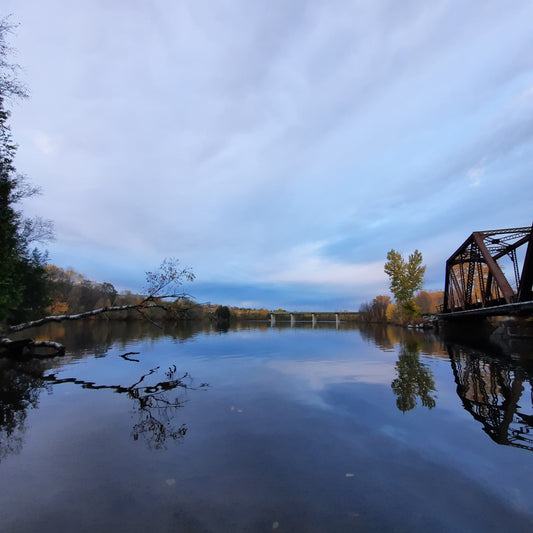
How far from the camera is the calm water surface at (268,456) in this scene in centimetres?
421

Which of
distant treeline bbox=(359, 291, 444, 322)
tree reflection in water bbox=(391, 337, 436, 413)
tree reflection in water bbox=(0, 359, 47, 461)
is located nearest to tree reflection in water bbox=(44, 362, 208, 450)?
tree reflection in water bbox=(0, 359, 47, 461)

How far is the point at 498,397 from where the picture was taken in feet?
34.6

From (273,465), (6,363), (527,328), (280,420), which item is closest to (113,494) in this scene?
(273,465)

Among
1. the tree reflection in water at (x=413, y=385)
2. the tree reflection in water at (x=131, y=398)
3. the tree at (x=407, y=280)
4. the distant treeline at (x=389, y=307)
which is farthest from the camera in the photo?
the distant treeline at (x=389, y=307)

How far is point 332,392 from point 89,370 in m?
14.0

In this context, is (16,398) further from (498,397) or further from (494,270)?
(494,270)

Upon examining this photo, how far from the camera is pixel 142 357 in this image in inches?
858

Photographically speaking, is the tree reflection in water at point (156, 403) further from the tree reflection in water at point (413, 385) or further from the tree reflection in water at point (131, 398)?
the tree reflection in water at point (413, 385)

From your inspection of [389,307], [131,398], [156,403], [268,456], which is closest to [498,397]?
[268,456]

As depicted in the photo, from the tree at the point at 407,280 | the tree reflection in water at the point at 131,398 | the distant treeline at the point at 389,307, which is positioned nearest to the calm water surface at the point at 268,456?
the tree reflection in water at the point at 131,398

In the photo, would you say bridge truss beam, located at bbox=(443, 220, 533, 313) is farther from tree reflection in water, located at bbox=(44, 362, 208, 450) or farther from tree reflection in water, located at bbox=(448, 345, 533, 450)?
tree reflection in water, located at bbox=(44, 362, 208, 450)

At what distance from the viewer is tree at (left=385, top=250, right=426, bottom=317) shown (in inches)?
2628

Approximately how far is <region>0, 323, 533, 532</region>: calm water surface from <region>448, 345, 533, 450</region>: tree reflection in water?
0.07m

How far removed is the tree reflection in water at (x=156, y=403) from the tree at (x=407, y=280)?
208 feet
